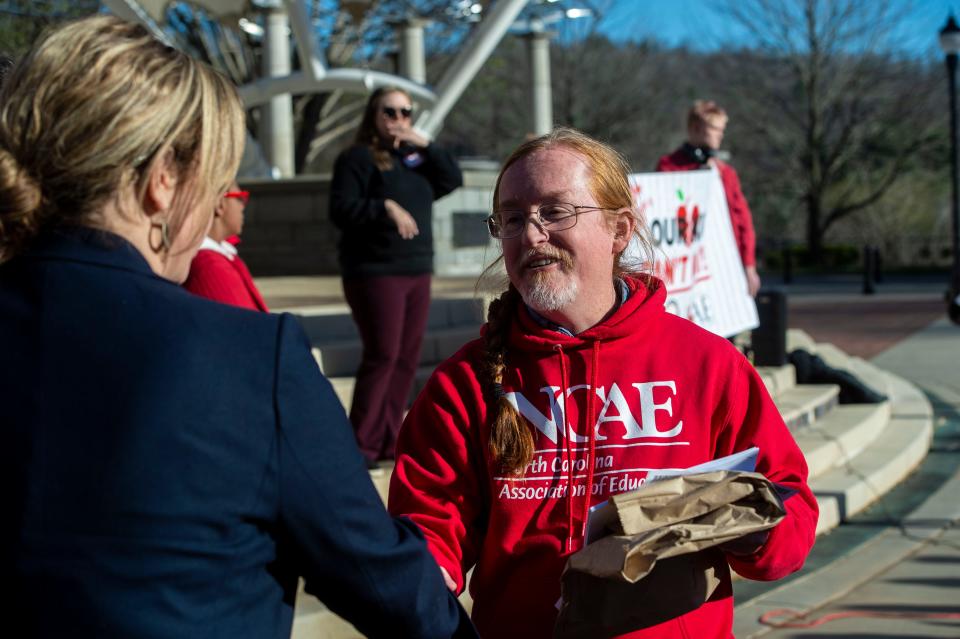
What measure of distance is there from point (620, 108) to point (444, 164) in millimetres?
35475

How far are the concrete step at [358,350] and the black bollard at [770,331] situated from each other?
7.29ft

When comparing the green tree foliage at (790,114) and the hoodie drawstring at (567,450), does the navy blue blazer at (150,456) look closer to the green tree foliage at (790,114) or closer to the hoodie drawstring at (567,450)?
the hoodie drawstring at (567,450)


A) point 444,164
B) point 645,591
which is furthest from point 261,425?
point 444,164

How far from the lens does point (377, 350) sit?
5.60 meters

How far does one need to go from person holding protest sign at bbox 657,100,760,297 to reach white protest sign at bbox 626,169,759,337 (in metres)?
0.08

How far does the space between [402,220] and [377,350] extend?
0.63m

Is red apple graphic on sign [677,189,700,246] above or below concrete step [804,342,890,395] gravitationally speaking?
above

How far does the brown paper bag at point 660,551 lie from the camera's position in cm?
195

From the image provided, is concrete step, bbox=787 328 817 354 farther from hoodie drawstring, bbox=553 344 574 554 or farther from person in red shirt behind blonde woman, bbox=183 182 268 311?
hoodie drawstring, bbox=553 344 574 554

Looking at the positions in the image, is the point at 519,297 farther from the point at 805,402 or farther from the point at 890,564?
the point at 805,402

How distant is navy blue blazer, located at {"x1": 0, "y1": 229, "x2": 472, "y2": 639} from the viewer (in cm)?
131

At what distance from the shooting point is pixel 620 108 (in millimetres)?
40438

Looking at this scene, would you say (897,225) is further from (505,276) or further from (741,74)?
(505,276)

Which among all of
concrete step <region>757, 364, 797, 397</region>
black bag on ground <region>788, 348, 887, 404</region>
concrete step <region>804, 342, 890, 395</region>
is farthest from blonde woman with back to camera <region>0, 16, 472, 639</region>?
concrete step <region>804, 342, 890, 395</region>
